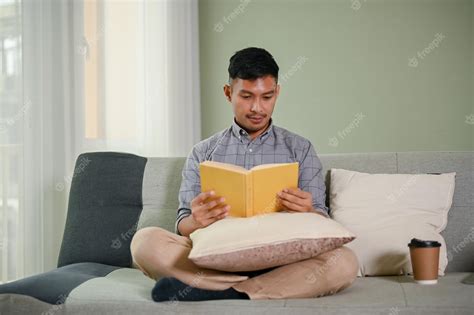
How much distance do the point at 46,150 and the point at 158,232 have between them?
1192 millimetres

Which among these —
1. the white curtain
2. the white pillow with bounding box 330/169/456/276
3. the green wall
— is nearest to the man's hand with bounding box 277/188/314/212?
the white pillow with bounding box 330/169/456/276

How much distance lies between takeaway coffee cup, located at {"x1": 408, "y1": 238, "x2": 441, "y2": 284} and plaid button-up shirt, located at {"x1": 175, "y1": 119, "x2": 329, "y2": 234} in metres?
0.35

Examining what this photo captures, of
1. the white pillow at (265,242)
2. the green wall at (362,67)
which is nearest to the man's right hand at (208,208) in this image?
the white pillow at (265,242)

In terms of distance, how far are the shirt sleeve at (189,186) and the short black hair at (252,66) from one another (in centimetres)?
31

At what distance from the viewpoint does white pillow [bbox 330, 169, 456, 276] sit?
222cm

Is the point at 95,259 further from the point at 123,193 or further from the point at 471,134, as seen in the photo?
the point at 471,134

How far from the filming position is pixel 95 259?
247cm

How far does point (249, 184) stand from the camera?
1.92 m

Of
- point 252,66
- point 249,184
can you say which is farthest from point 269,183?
point 252,66

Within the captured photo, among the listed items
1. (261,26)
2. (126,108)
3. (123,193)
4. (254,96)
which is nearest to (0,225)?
(123,193)

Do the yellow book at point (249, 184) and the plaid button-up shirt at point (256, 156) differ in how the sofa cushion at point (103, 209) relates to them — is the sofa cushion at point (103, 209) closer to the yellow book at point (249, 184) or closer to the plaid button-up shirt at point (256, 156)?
the plaid button-up shirt at point (256, 156)

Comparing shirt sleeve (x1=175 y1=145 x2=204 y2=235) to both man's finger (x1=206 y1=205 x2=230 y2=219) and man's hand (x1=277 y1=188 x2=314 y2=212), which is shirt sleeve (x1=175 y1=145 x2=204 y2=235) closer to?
man's finger (x1=206 y1=205 x2=230 y2=219)

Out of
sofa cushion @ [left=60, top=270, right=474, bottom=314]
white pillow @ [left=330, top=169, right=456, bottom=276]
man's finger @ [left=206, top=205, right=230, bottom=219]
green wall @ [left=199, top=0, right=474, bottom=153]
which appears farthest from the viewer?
green wall @ [left=199, top=0, right=474, bottom=153]

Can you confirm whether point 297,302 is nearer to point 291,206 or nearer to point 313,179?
point 291,206
